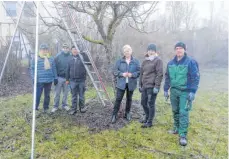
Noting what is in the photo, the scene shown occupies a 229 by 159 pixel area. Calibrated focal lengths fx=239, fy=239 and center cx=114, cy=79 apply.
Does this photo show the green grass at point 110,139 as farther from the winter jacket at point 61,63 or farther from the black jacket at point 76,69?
the winter jacket at point 61,63

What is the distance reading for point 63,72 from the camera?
618 cm

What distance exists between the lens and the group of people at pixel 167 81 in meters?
4.44

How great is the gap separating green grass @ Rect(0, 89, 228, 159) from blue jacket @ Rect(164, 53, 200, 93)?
1.12 meters

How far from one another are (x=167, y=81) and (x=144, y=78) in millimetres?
493

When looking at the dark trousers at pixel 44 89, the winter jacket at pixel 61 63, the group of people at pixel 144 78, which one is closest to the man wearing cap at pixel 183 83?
the group of people at pixel 144 78

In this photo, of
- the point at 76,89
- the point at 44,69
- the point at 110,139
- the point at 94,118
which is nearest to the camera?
the point at 110,139

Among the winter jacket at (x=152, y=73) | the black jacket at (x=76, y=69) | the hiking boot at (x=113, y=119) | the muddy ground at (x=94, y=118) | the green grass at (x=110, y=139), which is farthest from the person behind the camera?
the black jacket at (x=76, y=69)

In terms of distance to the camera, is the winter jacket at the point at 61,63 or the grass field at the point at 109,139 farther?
the winter jacket at the point at 61,63

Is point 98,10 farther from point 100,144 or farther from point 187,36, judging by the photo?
point 187,36

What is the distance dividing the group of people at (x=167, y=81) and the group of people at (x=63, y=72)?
105 centimetres

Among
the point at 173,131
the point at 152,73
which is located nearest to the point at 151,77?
the point at 152,73

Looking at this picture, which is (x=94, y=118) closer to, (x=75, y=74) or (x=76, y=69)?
(x=75, y=74)

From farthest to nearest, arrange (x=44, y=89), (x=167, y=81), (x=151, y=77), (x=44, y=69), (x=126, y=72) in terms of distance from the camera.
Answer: (x=44, y=89), (x=44, y=69), (x=126, y=72), (x=151, y=77), (x=167, y=81)

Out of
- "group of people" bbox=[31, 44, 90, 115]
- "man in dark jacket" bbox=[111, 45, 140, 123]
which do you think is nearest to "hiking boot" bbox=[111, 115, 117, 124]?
"man in dark jacket" bbox=[111, 45, 140, 123]
